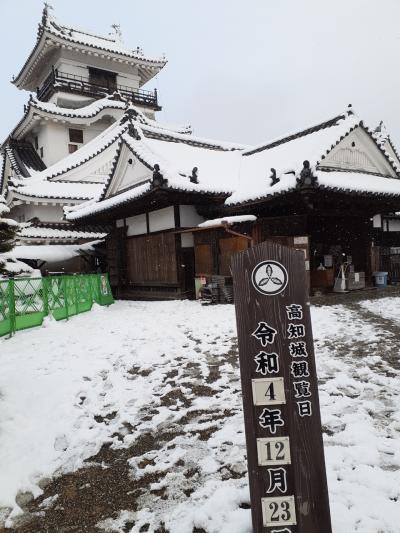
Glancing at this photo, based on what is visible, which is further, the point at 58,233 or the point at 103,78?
the point at 103,78

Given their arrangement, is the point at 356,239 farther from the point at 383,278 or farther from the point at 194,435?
the point at 194,435

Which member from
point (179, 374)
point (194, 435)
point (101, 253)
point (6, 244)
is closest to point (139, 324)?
point (179, 374)

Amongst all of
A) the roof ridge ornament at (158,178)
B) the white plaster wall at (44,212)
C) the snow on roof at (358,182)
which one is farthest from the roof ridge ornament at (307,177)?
the white plaster wall at (44,212)

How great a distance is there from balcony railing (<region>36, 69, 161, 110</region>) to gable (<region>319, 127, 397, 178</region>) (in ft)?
68.0

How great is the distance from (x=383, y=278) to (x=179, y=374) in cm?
1217

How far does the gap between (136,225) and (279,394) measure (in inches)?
572

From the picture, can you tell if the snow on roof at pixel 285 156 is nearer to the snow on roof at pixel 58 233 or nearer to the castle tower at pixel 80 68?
the snow on roof at pixel 58 233

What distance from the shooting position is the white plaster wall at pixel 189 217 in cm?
1414

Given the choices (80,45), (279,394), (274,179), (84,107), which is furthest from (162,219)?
(80,45)

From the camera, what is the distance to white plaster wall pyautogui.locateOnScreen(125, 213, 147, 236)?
15.8 metres

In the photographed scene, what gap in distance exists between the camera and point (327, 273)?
14.2 m

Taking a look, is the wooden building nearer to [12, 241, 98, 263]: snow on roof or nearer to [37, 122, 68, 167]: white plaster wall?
[12, 241, 98, 263]: snow on roof

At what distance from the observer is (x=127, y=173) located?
54.1 feet

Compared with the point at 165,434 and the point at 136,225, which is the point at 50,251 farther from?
the point at 165,434
